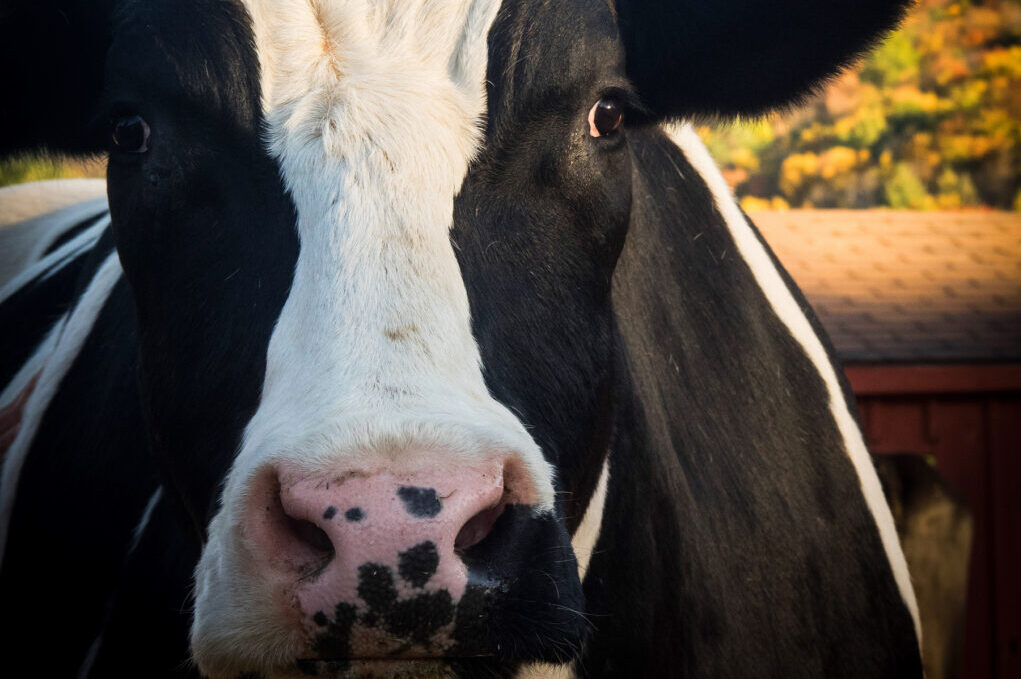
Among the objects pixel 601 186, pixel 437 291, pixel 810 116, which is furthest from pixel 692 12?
pixel 810 116

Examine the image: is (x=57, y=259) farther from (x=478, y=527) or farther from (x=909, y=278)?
(x=909, y=278)

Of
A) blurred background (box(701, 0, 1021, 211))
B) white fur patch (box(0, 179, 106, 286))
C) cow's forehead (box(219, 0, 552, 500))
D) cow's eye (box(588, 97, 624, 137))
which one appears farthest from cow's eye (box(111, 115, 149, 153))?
blurred background (box(701, 0, 1021, 211))

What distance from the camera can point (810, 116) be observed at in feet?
59.2

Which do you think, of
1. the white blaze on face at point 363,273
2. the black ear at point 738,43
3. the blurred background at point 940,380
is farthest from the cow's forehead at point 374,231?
the blurred background at point 940,380

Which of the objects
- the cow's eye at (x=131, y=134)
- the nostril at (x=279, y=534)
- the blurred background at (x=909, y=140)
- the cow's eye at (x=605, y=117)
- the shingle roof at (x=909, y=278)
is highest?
the cow's eye at (x=605, y=117)

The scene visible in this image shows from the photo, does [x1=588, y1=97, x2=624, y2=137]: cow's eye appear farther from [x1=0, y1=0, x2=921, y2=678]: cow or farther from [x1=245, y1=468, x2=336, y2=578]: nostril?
[x1=245, y1=468, x2=336, y2=578]: nostril

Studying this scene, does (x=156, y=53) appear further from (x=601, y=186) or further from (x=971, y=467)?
(x=971, y=467)

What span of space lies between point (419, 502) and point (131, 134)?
0.94 metres

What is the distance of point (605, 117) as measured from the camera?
5.82 feet

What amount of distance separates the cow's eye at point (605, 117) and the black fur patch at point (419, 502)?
0.83 m

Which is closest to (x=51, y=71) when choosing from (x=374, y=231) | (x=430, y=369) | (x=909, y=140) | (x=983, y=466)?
(x=374, y=231)

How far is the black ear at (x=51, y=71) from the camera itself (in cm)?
190

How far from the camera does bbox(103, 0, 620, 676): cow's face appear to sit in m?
1.16

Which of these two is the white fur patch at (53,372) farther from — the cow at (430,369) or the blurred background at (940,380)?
the blurred background at (940,380)
